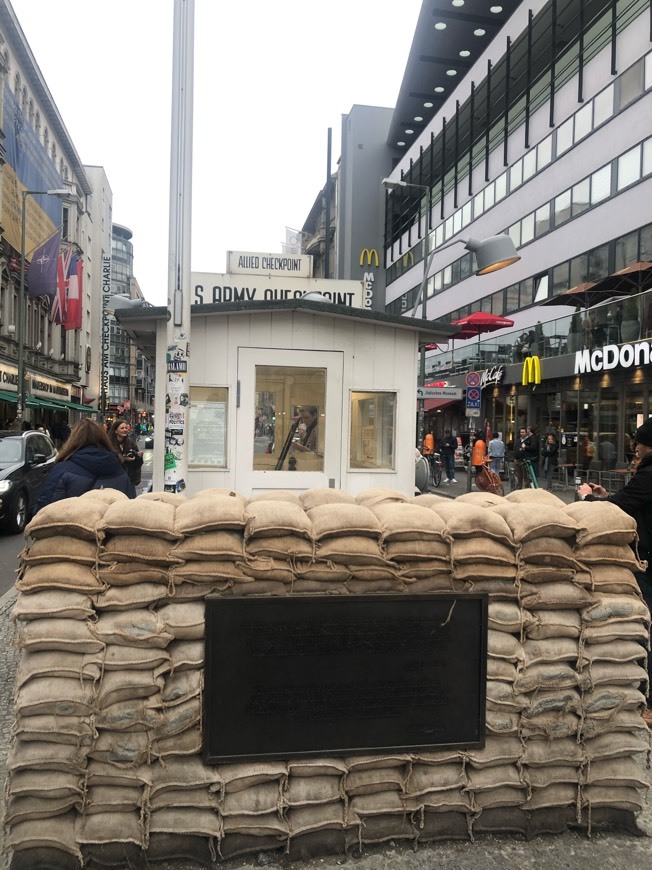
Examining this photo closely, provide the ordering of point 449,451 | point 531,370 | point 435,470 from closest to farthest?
point 435,470, point 449,451, point 531,370

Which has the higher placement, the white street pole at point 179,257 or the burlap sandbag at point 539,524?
the white street pole at point 179,257

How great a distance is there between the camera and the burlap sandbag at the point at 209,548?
2729mm

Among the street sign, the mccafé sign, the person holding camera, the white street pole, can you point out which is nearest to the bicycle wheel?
the street sign

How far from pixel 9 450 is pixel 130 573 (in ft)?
33.6

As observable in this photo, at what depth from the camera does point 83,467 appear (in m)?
5.20

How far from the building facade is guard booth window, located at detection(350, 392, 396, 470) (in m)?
9.44

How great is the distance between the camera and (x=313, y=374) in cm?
817

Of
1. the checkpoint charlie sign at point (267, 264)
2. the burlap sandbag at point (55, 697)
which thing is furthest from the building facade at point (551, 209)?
the burlap sandbag at point (55, 697)

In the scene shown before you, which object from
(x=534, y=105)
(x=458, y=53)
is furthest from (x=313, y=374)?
(x=458, y=53)

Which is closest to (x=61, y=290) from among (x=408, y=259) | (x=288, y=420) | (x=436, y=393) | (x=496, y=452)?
(x=436, y=393)

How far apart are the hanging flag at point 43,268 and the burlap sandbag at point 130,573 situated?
107 ft

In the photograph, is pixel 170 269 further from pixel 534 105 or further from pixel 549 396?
pixel 534 105

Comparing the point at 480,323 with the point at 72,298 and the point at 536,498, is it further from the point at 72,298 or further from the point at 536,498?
the point at 72,298

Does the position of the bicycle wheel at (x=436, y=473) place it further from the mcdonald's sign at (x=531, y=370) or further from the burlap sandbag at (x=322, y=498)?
the burlap sandbag at (x=322, y=498)
